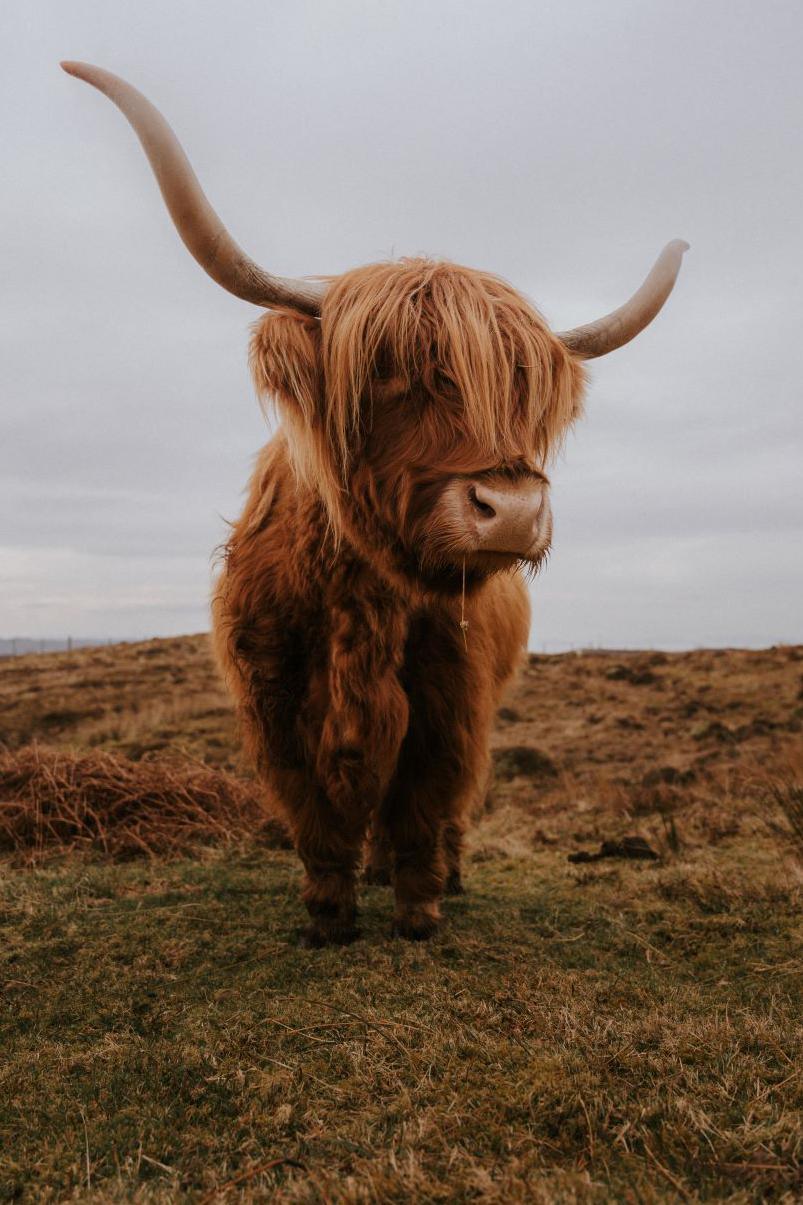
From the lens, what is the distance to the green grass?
70.2 inches

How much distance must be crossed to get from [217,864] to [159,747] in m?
4.39

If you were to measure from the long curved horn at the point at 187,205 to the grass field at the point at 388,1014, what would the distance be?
7.83 ft

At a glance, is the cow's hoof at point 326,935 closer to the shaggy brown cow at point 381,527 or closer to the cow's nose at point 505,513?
the shaggy brown cow at point 381,527

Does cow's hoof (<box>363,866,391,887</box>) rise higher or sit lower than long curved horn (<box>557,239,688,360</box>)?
lower

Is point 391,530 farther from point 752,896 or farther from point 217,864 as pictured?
point 217,864

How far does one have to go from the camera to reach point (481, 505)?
2.60 m

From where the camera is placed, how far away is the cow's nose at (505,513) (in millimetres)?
2545

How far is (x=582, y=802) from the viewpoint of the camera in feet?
23.7

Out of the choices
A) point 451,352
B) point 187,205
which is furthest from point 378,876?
point 187,205

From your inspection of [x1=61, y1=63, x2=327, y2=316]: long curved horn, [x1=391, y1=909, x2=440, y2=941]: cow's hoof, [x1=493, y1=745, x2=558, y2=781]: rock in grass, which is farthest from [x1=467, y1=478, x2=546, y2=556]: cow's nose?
[x1=493, y1=745, x2=558, y2=781]: rock in grass

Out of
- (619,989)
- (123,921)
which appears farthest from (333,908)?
(619,989)

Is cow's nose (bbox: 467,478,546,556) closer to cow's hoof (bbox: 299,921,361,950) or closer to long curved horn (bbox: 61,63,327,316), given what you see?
long curved horn (bbox: 61,63,327,316)

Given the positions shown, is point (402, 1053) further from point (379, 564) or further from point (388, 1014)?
point (379, 564)

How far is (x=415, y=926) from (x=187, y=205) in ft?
9.27
